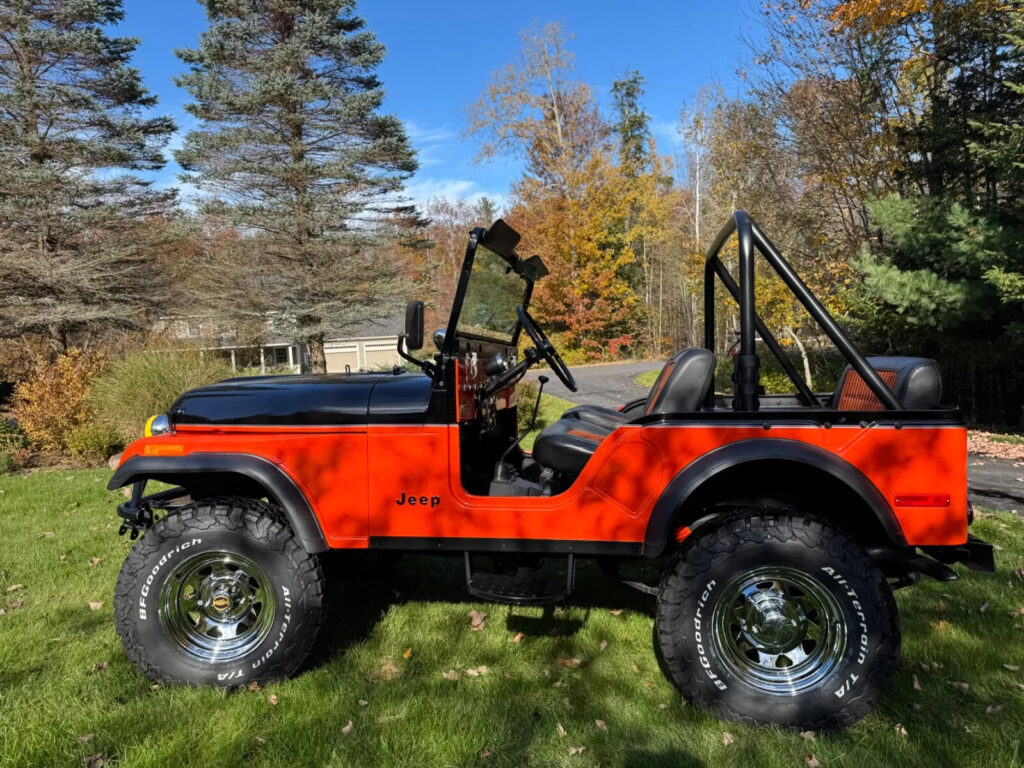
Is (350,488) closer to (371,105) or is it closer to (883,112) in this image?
(883,112)

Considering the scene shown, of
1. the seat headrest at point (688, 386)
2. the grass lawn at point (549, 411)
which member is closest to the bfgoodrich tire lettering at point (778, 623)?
the seat headrest at point (688, 386)

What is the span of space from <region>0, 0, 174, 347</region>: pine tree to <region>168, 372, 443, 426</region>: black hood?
13.6 meters

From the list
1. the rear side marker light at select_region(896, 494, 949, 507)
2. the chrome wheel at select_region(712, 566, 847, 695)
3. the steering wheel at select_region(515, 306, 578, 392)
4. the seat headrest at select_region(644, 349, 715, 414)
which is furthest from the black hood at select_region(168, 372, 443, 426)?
the rear side marker light at select_region(896, 494, 949, 507)

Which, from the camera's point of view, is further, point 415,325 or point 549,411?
point 549,411

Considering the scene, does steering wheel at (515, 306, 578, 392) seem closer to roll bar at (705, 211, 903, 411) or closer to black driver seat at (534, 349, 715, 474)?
black driver seat at (534, 349, 715, 474)

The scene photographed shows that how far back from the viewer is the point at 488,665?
3.04m

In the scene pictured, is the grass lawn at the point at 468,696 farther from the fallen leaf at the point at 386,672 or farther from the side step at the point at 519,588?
the side step at the point at 519,588

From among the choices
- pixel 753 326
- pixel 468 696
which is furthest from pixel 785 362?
pixel 468 696

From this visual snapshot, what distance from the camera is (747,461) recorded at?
8.08ft

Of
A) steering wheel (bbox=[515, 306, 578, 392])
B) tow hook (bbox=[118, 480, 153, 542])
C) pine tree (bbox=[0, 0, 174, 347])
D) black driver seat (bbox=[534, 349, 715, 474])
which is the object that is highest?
pine tree (bbox=[0, 0, 174, 347])

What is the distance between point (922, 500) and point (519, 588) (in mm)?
1619

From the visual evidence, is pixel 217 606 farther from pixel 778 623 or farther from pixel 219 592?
pixel 778 623

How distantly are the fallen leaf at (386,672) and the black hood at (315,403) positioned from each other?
1.19 metres

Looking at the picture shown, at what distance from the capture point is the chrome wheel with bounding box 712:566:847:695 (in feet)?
8.20
